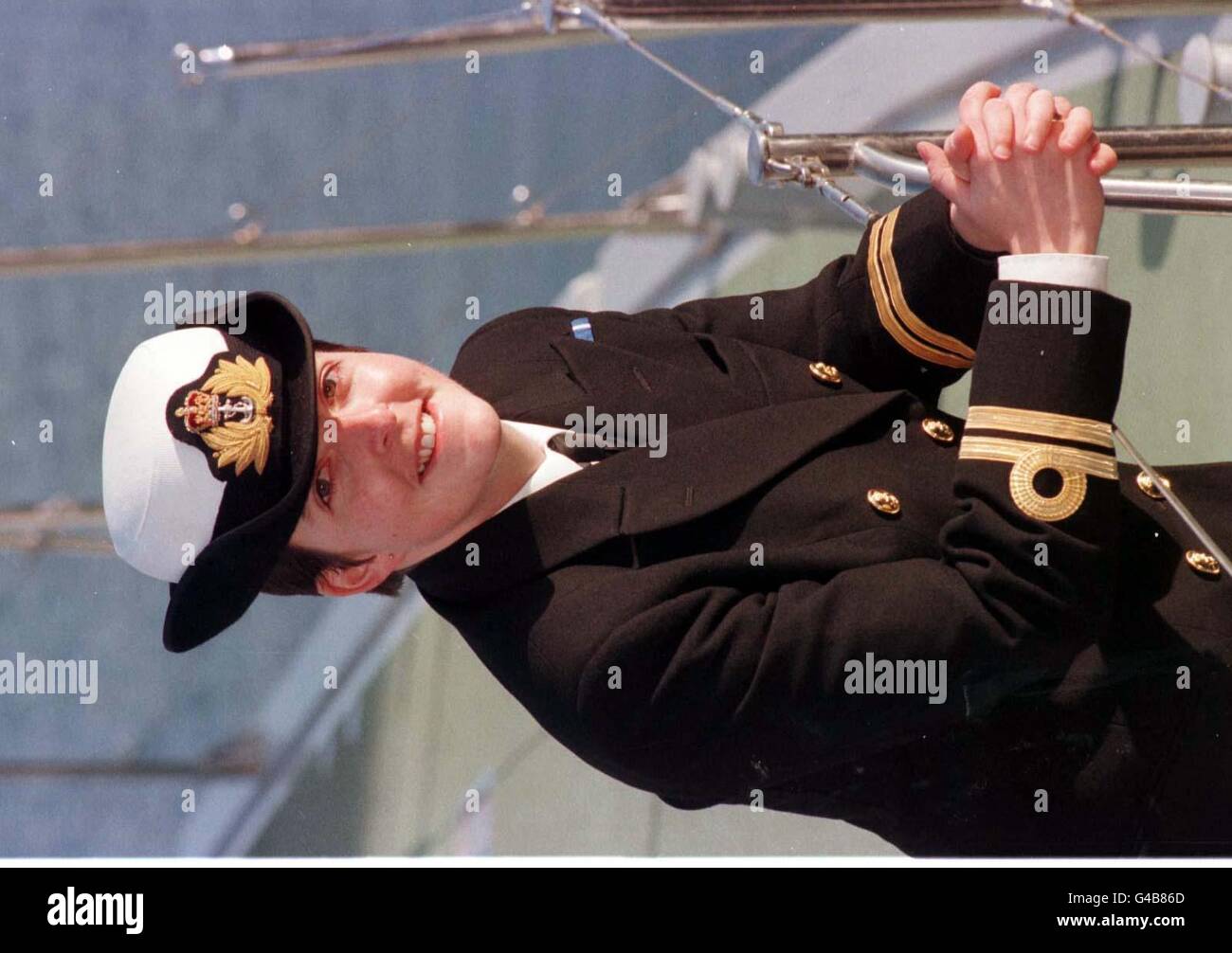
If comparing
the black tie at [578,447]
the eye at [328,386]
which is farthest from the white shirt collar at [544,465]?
the eye at [328,386]

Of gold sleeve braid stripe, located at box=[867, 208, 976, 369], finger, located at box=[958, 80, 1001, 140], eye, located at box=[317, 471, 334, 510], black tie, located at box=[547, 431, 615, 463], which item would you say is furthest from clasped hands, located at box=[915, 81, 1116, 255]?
eye, located at box=[317, 471, 334, 510]

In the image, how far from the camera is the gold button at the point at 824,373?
930 mm

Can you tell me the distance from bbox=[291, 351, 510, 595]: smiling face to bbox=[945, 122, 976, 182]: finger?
0.96ft

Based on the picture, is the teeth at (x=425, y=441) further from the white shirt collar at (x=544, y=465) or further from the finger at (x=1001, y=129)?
the finger at (x=1001, y=129)

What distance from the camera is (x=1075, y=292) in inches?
28.7

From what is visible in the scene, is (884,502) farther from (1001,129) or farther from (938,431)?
(1001,129)

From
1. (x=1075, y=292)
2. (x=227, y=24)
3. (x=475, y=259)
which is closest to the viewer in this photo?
(x=1075, y=292)

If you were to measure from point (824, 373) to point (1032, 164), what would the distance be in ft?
0.77

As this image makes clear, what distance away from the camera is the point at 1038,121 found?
0.71 m

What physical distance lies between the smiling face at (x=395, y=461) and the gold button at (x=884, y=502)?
0.21m
